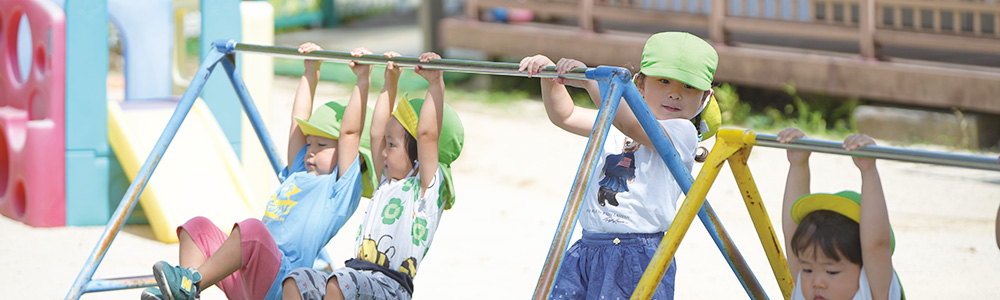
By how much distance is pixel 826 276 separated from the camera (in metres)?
2.53

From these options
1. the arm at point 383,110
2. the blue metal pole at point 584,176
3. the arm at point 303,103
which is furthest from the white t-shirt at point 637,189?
the arm at point 303,103

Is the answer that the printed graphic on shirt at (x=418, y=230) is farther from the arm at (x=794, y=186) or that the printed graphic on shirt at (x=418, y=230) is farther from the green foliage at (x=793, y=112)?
the green foliage at (x=793, y=112)

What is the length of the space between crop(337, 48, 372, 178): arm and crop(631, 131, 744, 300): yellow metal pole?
1.28 m

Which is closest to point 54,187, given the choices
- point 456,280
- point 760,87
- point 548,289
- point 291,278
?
point 456,280

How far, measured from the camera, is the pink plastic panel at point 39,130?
513 centimetres

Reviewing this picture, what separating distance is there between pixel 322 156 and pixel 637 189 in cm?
121

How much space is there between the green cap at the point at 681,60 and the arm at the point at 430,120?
0.61 m

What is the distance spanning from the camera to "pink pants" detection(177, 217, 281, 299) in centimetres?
336

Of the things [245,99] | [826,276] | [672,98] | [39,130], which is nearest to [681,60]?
[672,98]

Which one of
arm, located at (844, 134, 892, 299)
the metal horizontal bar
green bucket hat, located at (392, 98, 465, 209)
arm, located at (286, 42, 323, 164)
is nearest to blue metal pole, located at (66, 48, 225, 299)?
the metal horizontal bar

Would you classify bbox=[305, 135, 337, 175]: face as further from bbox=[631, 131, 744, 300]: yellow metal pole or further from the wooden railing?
the wooden railing

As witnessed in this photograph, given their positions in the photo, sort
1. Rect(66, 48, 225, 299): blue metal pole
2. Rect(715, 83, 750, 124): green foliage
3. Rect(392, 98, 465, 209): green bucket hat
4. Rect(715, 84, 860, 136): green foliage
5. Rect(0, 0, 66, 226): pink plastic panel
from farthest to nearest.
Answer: Rect(715, 83, 750, 124): green foliage → Rect(715, 84, 860, 136): green foliage → Rect(0, 0, 66, 226): pink plastic panel → Rect(66, 48, 225, 299): blue metal pole → Rect(392, 98, 465, 209): green bucket hat

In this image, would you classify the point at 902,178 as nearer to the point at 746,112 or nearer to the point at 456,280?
the point at 746,112

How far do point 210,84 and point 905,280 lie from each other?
3.36 meters
